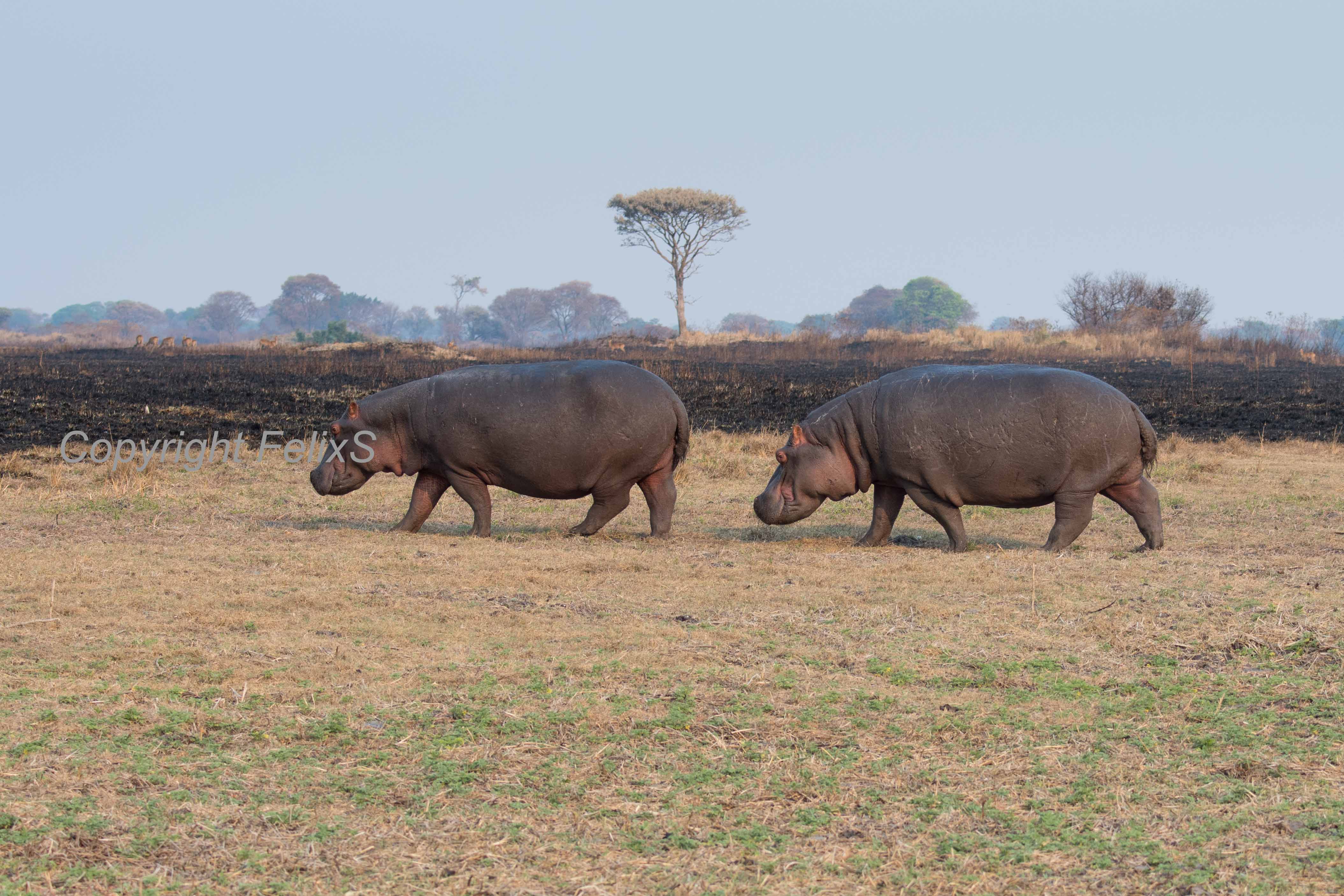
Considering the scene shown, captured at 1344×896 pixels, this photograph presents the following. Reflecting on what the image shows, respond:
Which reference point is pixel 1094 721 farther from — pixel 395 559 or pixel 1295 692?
pixel 395 559

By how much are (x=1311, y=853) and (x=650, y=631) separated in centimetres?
366

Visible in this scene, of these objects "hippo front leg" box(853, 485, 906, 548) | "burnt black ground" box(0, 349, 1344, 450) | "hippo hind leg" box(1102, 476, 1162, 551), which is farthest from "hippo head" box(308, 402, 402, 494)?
"burnt black ground" box(0, 349, 1344, 450)

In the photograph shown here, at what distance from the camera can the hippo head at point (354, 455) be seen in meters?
11.1

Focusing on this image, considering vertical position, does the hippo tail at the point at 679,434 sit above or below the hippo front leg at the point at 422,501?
above

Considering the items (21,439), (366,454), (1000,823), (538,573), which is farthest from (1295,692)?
(21,439)

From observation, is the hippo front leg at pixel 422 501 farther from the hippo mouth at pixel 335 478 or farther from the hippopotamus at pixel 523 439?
the hippo mouth at pixel 335 478

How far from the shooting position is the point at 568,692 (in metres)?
5.78

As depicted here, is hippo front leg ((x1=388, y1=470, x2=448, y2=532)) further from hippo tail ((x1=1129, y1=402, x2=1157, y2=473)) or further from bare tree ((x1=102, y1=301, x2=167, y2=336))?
bare tree ((x1=102, y1=301, x2=167, y2=336))

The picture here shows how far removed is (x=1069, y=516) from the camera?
9.83 metres

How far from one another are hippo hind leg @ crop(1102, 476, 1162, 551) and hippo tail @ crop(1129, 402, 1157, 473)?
161 mm

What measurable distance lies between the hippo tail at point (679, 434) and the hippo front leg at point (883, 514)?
164cm

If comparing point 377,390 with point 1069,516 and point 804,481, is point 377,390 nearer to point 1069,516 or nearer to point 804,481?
point 804,481
